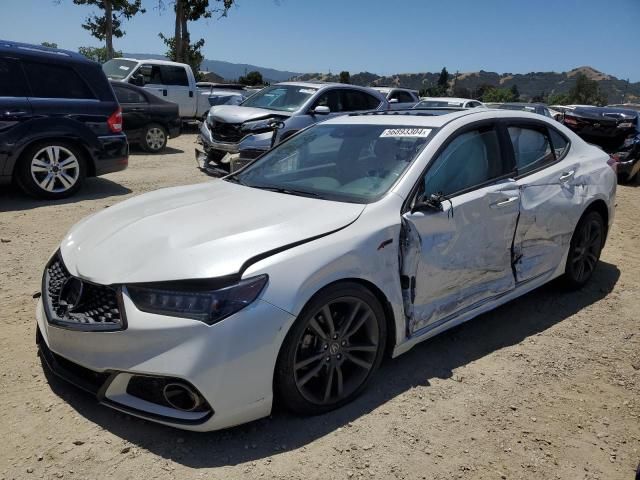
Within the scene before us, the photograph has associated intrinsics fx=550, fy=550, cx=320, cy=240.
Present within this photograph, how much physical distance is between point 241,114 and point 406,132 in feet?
22.4

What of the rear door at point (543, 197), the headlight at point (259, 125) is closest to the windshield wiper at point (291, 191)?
the rear door at point (543, 197)

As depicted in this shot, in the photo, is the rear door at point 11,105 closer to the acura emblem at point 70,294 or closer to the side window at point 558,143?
the acura emblem at point 70,294

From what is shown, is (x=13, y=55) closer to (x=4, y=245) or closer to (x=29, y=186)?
(x=29, y=186)

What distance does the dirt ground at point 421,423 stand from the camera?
2.51 meters

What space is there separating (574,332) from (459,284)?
4.17 feet

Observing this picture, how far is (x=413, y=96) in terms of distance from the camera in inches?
639

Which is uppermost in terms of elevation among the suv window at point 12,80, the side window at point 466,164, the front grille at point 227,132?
the suv window at point 12,80

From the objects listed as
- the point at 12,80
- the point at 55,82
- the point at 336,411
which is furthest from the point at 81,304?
the point at 55,82

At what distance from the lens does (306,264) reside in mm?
2641

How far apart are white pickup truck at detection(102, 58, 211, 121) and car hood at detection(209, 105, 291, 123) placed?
183 inches

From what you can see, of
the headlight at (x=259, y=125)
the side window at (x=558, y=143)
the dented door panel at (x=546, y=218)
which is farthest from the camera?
the headlight at (x=259, y=125)

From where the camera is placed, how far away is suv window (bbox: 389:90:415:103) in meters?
15.3

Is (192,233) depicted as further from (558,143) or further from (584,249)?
(584,249)

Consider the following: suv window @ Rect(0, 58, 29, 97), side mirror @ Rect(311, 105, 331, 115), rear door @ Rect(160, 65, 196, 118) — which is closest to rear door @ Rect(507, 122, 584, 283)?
side mirror @ Rect(311, 105, 331, 115)
